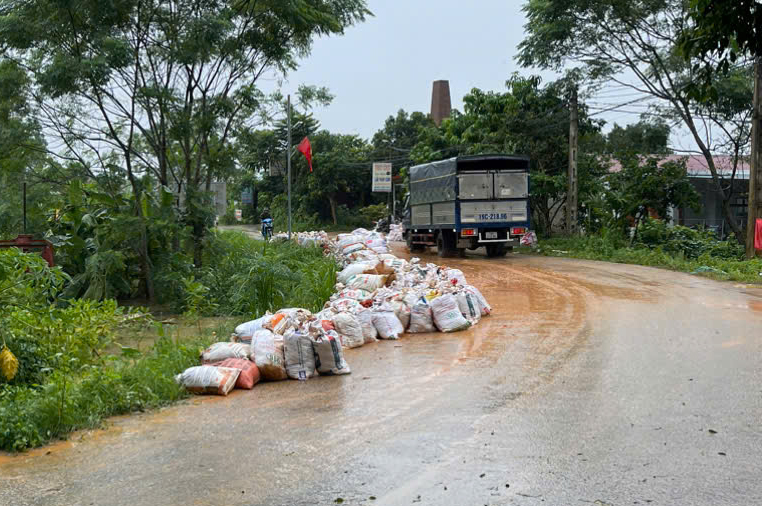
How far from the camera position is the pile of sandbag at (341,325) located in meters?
7.35

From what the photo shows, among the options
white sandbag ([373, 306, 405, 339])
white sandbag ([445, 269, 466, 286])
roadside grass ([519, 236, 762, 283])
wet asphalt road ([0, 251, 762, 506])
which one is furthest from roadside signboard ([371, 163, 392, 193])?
wet asphalt road ([0, 251, 762, 506])

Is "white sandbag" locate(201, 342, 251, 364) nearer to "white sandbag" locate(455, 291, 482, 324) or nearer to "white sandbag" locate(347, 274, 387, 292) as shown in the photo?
"white sandbag" locate(455, 291, 482, 324)

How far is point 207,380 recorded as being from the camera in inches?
270

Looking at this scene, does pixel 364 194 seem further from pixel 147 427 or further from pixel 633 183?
pixel 147 427

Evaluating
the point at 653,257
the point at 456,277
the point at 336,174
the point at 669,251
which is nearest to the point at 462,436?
the point at 456,277

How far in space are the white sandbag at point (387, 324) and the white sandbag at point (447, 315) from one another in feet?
1.77

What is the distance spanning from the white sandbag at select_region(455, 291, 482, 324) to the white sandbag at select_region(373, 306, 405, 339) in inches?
41.5

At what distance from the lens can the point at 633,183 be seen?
2480 cm

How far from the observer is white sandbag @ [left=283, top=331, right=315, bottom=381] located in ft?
24.5

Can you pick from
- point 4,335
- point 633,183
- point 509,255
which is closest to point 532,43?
point 633,183

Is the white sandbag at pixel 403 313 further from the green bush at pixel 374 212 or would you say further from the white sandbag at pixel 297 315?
the green bush at pixel 374 212

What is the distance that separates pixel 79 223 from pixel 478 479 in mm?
10712

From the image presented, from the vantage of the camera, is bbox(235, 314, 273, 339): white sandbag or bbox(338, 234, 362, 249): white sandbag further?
bbox(338, 234, 362, 249): white sandbag

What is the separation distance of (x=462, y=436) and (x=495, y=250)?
58.1ft
